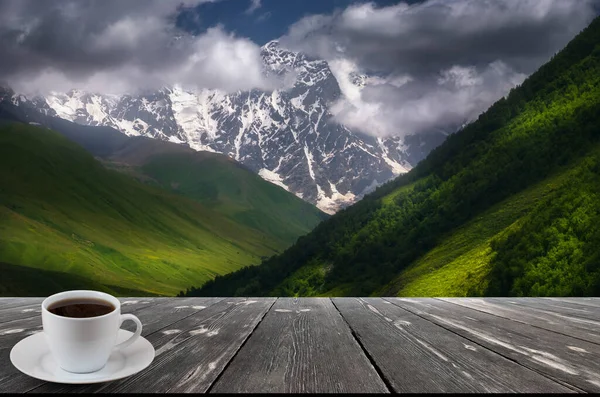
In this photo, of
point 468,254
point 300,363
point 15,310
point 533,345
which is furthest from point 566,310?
point 468,254

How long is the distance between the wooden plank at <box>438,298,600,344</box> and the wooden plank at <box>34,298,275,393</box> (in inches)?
106

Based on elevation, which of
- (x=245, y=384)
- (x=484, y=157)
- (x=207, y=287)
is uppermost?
(x=484, y=157)

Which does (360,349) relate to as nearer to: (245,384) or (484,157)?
(245,384)

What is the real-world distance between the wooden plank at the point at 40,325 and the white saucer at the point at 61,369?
0.25ft

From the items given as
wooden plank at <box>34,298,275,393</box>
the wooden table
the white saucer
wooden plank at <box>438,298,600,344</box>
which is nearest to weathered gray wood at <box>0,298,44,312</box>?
the wooden table

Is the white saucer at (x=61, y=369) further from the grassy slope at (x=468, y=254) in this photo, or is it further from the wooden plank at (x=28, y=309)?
the grassy slope at (x=468, y=254)

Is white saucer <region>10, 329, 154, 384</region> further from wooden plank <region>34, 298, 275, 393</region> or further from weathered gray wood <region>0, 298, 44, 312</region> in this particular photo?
weathered gray wood <region>0, 298, 44, 312</region>

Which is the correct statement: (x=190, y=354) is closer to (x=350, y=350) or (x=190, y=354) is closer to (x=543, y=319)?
(x=350, y=350)

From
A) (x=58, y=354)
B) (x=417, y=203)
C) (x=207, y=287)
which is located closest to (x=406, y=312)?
Result: (x=58, y=354)

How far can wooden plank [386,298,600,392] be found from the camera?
2.70 meters

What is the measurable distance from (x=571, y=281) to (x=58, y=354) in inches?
3259

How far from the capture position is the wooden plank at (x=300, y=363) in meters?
2.34

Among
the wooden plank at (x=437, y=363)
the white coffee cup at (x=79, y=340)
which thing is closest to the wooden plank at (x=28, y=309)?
the white coffee cup at (x=79, y=340)

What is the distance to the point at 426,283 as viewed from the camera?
3585 inches
